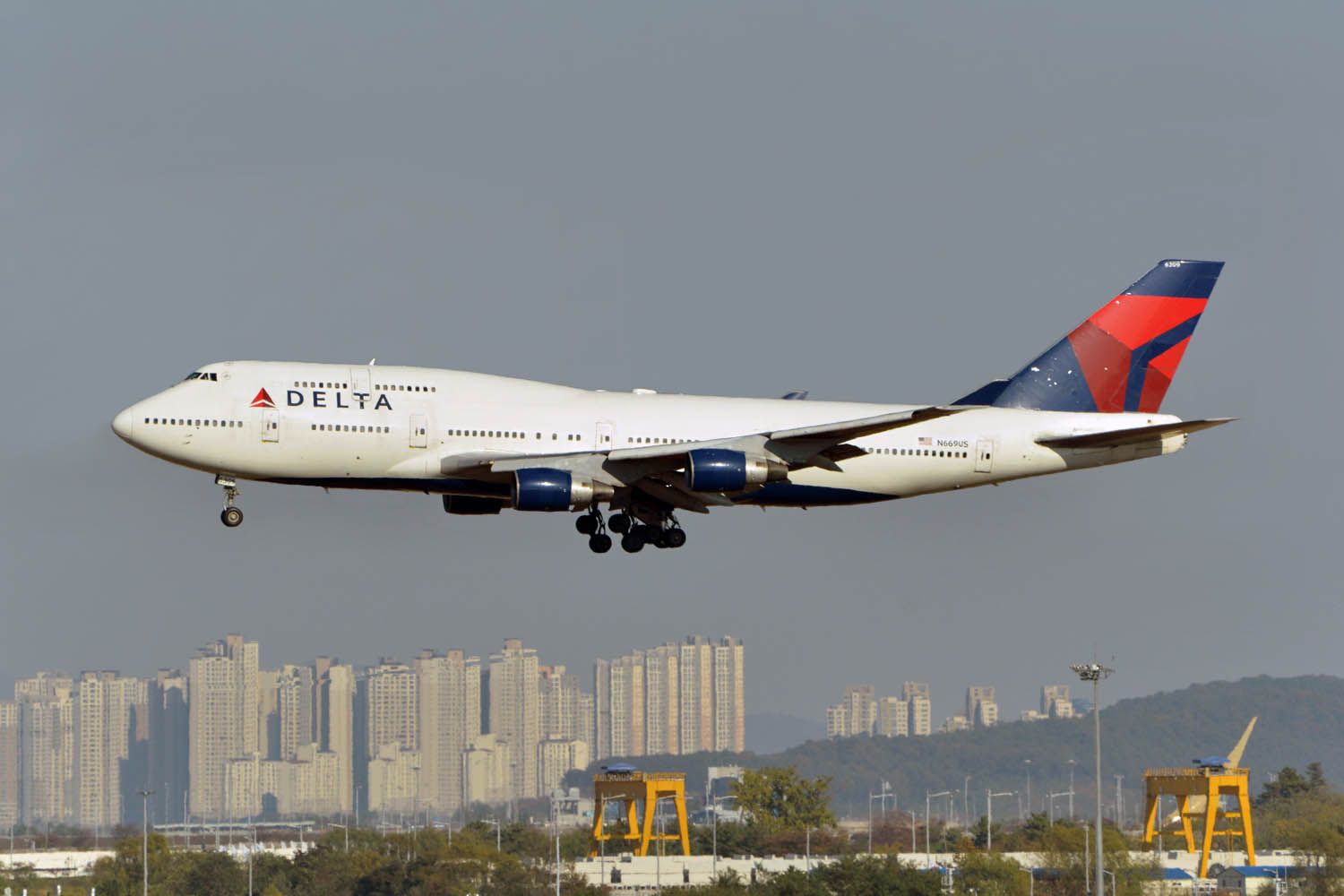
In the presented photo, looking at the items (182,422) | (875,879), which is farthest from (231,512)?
(875,879)

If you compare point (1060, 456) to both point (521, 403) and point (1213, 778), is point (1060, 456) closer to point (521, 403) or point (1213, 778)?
Result: point (521, 403)

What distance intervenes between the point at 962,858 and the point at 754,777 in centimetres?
5930

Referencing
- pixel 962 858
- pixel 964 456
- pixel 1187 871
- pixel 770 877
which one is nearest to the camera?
pixel 964 456

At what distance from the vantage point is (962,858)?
112 m

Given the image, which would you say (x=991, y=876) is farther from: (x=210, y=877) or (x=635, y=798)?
(x=210, y=877)

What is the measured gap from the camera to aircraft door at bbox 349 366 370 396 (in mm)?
59031

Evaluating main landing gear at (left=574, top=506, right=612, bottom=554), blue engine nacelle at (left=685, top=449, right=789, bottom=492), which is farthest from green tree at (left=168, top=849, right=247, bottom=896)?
blue engine nacelle at (left=685, top=449, right=789, bottom=492)

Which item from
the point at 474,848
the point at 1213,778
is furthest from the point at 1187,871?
Answer: the point at 474,848

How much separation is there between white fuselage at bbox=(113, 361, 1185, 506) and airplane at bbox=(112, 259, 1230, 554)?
5cm

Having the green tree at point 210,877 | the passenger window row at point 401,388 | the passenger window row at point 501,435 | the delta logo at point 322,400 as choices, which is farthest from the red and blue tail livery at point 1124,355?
the green tree at point 210,877

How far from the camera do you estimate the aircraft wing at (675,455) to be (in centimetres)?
5891

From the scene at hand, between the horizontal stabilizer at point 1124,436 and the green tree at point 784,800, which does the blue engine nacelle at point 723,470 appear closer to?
the horizontal stabilizer at point 1124,436

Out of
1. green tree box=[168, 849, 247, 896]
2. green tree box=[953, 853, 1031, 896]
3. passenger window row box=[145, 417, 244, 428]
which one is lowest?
green tree box=[168, 849, 247, 896]

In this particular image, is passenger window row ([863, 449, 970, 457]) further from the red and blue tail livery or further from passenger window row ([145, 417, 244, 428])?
passenger window row ([145, 417, 244, 428])
